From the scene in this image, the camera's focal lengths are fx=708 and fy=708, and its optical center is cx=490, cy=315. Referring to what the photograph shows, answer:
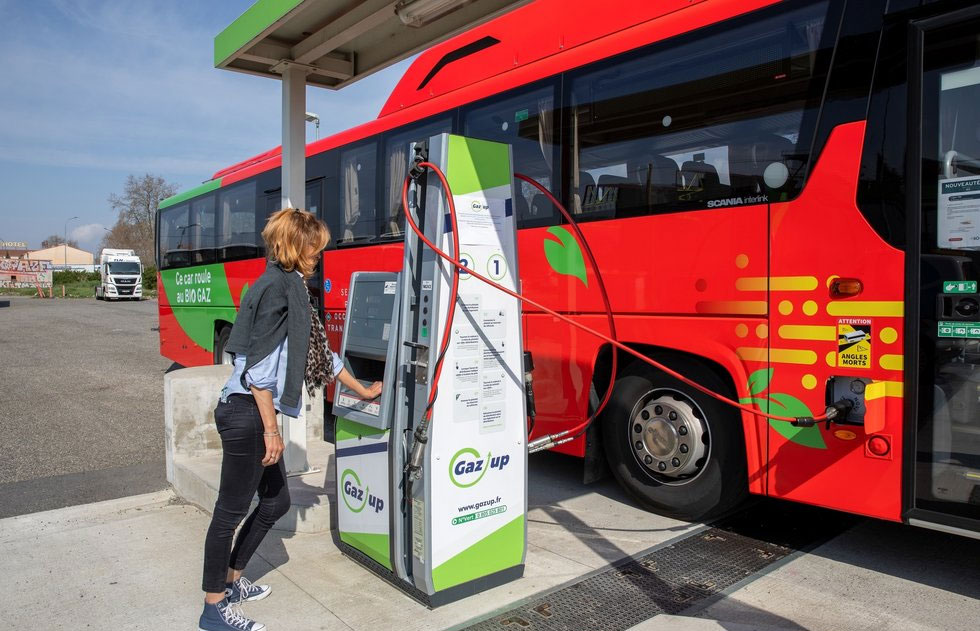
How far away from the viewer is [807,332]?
407cm

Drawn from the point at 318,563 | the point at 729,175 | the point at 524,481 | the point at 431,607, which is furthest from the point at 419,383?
the point at 729,175

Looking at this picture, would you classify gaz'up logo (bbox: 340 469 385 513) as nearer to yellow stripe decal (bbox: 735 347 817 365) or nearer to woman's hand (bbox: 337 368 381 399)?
woman's hand (bbox: 337 368 381 399)

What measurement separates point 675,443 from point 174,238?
36.1ft

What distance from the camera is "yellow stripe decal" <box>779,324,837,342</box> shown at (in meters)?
3.98

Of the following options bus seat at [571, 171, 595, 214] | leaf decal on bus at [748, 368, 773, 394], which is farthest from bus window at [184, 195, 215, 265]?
leaf decal on bus at [748, 368, 773, 394]

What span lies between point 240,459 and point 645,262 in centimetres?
300

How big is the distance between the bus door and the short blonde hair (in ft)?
9.95

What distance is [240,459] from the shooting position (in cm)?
314

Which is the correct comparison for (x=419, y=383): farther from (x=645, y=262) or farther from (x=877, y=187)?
(x=877, y=187)

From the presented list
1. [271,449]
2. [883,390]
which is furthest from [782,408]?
[271,449]

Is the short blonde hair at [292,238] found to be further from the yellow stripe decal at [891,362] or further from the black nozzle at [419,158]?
the yellow stripe decal at [891,362]

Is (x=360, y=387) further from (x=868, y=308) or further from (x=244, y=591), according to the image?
(x=868, y=308)

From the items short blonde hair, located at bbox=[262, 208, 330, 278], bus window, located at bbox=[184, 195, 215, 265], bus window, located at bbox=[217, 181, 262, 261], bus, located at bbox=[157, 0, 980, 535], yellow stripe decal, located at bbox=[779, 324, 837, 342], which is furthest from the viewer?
bus window, located at bbox=[184, 195, 215, 265]

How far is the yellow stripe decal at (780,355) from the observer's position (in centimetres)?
408
